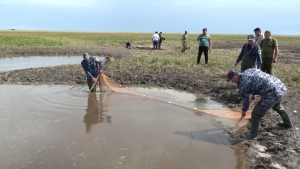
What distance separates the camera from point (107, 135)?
4.98m

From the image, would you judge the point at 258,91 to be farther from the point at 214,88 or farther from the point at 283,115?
the point at 214,88

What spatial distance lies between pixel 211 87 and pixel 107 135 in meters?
4.42

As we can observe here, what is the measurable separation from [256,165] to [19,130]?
4.34m

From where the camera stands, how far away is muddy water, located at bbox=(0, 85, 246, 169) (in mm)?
4070

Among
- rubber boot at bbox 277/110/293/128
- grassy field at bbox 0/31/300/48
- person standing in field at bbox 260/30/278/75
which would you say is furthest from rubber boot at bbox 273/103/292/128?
grassy field at bbox 0/31/300/48

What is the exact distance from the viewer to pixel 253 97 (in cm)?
690

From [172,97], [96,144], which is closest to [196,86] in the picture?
[172,97]

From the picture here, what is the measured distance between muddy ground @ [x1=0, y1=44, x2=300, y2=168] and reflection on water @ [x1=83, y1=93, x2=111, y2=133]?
214 cm

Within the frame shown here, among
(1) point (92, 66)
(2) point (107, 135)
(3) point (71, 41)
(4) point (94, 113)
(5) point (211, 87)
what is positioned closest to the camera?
(2) point (107, 135)

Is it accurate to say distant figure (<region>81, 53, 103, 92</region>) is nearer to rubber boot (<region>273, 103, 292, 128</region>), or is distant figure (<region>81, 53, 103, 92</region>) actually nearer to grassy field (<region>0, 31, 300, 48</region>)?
rubber boot (<region>273, 103, 292, 128</region>)

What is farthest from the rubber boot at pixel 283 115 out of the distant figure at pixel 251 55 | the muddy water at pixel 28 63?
the muddy water at pixel 28 63

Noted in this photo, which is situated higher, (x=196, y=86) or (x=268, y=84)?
(x=268, y=84)

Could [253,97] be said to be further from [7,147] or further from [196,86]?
[7,147]

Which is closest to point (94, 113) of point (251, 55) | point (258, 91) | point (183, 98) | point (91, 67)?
point (91, 67)
